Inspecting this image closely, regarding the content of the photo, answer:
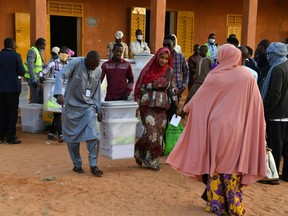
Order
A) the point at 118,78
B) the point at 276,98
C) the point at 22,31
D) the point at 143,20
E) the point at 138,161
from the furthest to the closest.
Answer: the point at 143,20
the point at 22,31
the point at 118,78
the point at 138,161
the point at 276,98

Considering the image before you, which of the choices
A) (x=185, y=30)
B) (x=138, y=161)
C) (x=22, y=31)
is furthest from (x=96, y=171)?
(x=185, y=30)

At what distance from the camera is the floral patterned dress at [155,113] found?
6109 mm

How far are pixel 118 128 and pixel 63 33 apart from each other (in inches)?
459

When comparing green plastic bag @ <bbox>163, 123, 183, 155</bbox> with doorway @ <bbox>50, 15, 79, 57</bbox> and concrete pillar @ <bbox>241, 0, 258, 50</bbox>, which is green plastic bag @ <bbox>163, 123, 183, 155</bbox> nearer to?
concrete pillar @ <bbox>241, 0, 258, 50</bbox>

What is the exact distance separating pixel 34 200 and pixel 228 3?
10.7 metres

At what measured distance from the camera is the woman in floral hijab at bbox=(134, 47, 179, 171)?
6102 millimetres

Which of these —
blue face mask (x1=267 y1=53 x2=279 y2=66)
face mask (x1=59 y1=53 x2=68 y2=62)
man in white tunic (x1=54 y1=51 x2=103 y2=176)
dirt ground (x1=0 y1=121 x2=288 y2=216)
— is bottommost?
dirt ground (x1=0 y1=121 x2=288 y2=216)

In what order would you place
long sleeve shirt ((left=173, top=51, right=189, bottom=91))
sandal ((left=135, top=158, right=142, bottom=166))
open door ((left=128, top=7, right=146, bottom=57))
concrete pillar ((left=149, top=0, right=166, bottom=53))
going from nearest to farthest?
sandal ((left=135, top=158, right=142, bottom=166))
long sleeve shirt ((left=173, top=51, right=189, bottom=91))
concrete pillar ((left=149, top=0, right=166, bottom=53))
open door ((left=128, top=7, right=146, bottom=57))

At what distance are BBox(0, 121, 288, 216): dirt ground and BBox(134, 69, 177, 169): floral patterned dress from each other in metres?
0.28

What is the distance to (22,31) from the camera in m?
10.9

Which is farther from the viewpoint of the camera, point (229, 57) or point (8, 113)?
point (8, 113)

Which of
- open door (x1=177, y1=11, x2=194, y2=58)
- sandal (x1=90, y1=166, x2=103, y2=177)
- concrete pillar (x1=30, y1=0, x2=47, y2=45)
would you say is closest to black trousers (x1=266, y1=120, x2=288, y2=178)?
sandal (x1=90, y1=166, x2=103, y2=177)

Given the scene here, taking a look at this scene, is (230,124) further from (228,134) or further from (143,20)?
(143,20)

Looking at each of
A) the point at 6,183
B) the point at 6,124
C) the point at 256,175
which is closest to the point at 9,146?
the point at 6,124
